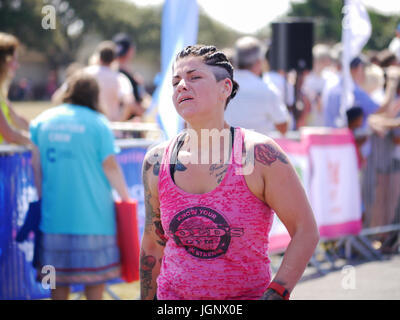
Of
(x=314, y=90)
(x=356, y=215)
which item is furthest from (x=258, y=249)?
(x=314, y=90)

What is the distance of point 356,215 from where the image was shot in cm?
857

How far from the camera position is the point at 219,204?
2.79 meters

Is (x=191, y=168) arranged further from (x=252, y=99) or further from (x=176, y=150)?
(x=252, y=99)

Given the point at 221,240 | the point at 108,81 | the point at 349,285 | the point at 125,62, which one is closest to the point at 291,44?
the point at 125,62

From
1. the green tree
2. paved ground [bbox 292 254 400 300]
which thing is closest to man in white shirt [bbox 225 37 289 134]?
paved ground [bbox 292 254 400 300]

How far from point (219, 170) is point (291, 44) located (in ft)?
26.6

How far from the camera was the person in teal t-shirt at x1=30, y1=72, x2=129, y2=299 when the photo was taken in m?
5.38

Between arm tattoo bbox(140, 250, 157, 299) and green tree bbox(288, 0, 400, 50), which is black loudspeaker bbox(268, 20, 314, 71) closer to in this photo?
arm tattoo bbox(140, 250, 157, 299)

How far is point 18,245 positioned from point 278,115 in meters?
2.63

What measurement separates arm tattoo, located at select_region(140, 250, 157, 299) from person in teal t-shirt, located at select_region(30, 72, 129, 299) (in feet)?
7.50

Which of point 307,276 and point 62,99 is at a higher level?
point 62,99

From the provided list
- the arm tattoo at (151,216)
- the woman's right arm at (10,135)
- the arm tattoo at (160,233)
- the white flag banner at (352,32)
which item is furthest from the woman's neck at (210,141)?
the white flag banner at (352,32)

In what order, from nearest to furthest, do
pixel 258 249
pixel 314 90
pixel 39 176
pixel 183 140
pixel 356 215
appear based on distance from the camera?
pixel 258 249
pixel 183 140
pixel 39 176
pixel 356 215
pixel 314 90
